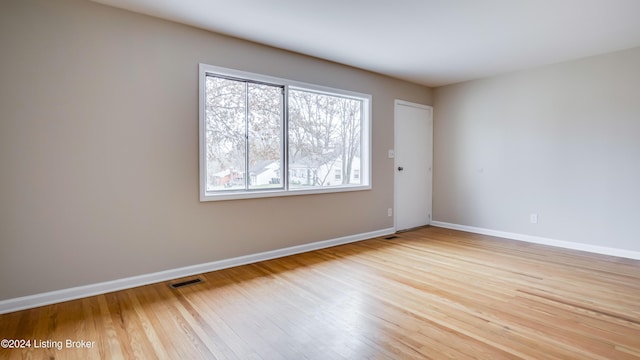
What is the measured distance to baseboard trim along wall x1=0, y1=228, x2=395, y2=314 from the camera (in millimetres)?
2439

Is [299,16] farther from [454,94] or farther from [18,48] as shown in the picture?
[454,94]

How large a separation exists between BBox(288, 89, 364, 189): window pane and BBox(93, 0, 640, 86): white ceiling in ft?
1.97

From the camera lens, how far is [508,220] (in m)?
4.80

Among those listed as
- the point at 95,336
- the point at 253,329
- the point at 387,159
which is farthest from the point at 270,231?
the point at 387,159

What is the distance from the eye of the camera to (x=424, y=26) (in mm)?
3102

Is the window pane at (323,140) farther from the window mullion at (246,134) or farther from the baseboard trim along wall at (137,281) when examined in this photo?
the baseboard trim along wall at (137,281)

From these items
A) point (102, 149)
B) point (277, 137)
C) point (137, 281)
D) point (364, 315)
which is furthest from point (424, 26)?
point (137, 281)

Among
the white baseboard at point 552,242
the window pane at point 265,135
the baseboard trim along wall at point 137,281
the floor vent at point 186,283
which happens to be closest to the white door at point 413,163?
the white baseboard at point 552,242

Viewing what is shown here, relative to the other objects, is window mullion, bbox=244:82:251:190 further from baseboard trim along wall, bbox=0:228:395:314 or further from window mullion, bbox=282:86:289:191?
baseboard trim along wall, bbox=0:228:395:314

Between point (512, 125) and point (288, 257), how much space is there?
3.83m

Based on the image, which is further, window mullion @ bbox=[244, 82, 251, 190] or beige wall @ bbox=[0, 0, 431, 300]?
window mullion @ bbox=[244, 82, 251, 190]

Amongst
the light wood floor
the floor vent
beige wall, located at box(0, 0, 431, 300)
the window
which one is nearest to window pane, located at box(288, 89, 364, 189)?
the window

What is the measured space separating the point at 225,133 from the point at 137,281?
1.66 m

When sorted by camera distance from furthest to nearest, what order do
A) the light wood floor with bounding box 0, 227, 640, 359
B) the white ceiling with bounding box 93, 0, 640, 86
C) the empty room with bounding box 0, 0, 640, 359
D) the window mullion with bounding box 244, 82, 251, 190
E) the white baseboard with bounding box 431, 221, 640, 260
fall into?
the white baseboard with bounding box 431, 221, 640, 260, the window mullion with bounding box 244, 82, 251, 190, the white ceiling with bounding box 93, 0, 640, 86, the empty room with bounding box 0, 0, 640, 359, the light wood floor with bounding box 0, 227, 640, 359
